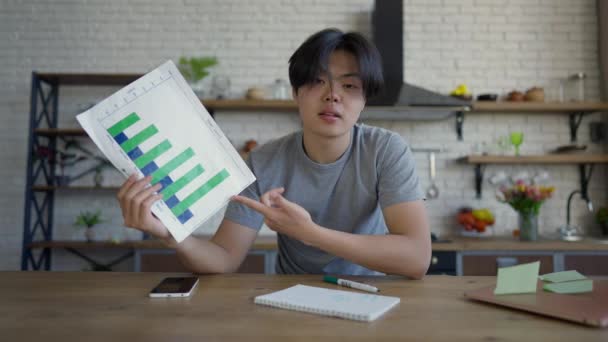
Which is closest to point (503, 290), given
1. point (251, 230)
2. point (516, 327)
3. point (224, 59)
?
point (516, 327)

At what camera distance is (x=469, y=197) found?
126 inches

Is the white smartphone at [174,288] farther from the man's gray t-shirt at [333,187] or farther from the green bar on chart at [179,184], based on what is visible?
the man's gray t-shirt at [333,187]

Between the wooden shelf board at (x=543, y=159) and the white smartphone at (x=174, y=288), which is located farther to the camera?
the wooden shelf board at (x=543, y=159)

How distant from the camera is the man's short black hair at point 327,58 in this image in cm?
117

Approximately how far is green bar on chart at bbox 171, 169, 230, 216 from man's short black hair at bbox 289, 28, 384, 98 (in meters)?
0.40

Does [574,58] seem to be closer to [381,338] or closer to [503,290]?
[503,290]

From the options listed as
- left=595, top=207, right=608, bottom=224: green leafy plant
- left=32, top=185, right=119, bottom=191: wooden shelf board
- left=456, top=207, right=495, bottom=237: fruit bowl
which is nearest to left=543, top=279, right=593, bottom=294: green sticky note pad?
left=456, top=207, right=495, bottom=237: fruit bowl

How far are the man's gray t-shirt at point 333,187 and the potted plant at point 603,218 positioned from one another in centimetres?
249

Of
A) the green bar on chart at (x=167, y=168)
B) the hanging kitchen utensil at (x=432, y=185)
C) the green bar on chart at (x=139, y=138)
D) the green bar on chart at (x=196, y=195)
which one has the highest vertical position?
the green bar on chart at (x=139, y=138)

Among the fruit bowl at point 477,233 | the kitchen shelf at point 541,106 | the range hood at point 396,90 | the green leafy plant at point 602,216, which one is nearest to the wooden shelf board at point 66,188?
the range hood at point 396,90

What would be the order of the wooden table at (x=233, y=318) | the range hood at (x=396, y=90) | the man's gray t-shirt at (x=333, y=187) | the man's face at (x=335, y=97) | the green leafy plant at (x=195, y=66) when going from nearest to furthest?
the wooden table at (x=233, y=318) < the man's face at (x=335, y=97) < the man's gray t-shirt at (x=333, y=187) < the range hood at (x=396, y=90) < the green leafy plant at (x=195, y=66)

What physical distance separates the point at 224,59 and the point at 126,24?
0.84 meters

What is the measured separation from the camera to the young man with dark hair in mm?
985

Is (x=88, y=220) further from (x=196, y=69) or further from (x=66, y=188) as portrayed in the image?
(x=196, y=69)
